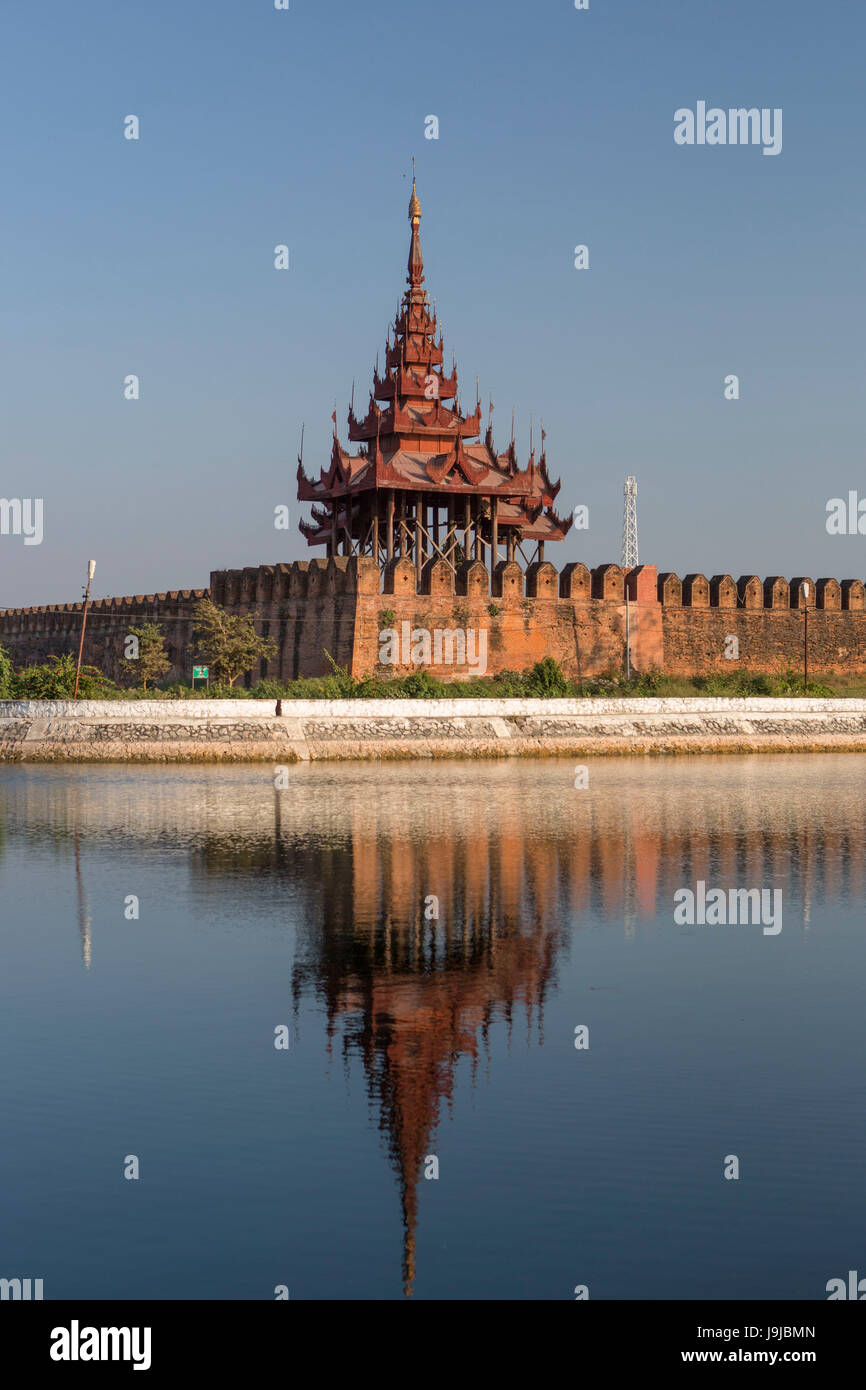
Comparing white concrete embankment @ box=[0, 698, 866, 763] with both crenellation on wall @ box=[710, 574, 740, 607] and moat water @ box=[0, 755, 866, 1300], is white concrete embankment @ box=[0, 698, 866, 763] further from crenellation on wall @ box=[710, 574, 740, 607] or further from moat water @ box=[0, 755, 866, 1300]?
moat water @ box=[0, 755, 866, 1300]

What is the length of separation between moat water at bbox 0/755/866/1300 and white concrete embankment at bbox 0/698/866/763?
46.8ft

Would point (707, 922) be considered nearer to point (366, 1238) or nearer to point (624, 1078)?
point (624, 1078)

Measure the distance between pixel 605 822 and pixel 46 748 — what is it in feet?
49.8

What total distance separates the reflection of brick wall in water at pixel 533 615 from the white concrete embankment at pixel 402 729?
4089mm

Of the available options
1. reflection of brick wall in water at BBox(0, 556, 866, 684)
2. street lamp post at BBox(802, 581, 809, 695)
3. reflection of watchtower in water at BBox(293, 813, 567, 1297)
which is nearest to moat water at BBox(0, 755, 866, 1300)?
reflection of watchtower in water at BBox(293, 813, 567, 1297)

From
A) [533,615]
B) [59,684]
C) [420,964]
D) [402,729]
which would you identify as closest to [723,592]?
[533,615]

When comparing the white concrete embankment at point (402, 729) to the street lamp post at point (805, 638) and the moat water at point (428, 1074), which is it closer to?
the street lamp post at point (805, 638)

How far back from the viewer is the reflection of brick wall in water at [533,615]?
1564 inches

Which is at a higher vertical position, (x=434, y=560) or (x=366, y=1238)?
(x=434, y=560)

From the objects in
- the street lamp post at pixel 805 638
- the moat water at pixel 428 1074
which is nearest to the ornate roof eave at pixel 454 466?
the street lamp post at pixel 805 638

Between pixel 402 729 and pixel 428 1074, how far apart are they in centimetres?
2601

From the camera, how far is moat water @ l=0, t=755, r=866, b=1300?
21.5ft
